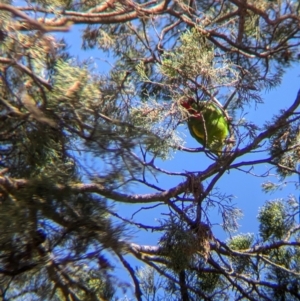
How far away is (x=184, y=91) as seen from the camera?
90.2 inches

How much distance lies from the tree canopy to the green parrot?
0.03 m

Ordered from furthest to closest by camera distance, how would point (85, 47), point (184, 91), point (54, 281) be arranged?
point (85, 47) → point (184, 91) → point (54, 281)

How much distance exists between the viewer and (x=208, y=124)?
7.81ft

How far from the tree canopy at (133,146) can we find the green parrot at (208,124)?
0.03 m

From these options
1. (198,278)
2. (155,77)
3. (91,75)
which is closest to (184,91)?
(155,77)

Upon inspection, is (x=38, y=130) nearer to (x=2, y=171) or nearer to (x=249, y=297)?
(x=2, y=171)

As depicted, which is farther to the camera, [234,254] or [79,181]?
[234,254]

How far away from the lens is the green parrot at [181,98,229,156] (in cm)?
230

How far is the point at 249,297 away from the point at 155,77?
0.90 m

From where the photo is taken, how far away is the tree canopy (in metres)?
1.71

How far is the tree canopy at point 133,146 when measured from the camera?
1712 millimetres

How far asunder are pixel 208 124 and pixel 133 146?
1.97ft

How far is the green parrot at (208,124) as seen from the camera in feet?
7.56

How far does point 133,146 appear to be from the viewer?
1837 mm
